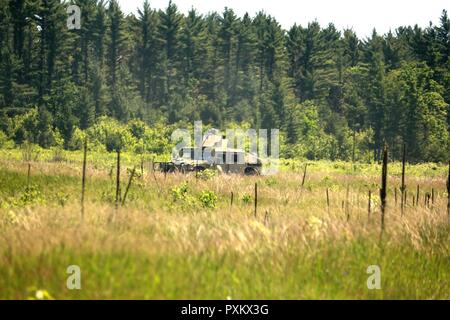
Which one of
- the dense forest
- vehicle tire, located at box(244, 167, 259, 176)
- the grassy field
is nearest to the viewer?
the grassy field

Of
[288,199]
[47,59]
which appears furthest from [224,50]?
[288,199]

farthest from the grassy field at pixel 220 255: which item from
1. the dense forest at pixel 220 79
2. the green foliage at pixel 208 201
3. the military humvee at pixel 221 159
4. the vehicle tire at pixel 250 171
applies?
the dense forest at pixel 220 79

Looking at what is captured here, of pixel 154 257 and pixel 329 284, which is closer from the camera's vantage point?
pixel 154 257

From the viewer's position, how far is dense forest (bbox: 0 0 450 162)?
48656mm

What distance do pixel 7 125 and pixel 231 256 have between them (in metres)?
39.4

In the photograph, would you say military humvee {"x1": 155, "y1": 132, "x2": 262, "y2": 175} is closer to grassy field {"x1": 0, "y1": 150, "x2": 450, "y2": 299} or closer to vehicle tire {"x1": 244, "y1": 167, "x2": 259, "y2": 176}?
vehicle tire {"x1": 244, "y1": 167, "x2": 259, "y2": 176}

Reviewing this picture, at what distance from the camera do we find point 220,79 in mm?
69375

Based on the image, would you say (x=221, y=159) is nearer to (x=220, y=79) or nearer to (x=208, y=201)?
(x=208, y=201)

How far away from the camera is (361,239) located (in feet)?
24.2

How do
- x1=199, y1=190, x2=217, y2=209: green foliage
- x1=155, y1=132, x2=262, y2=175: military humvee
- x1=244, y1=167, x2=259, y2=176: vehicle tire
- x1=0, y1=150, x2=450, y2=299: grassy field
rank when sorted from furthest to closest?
x1=244, y1=167, x2=259, y2=176: vehicle tire, x1=155, y1=132, x2=262, y2=175: military humvee, x1=199, y1=190, x2=217, y2=209: green foliage, x1=0, y1=150, x2=450, y2=299: grassy field

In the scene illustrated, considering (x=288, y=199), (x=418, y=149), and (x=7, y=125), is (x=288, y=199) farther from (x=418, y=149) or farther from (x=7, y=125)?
(x=418, y=149)

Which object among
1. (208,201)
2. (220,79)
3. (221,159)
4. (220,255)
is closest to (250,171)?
(221,159)

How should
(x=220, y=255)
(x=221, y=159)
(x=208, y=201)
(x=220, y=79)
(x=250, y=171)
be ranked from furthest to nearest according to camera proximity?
(x=220, y=79), (x=250, y=171), (x=221, y=159), (x=208, y=201), (x=220, y=255)

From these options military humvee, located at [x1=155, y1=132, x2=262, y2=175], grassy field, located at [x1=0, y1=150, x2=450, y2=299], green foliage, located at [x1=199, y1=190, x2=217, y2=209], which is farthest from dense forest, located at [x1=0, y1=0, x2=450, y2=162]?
grassy field, located at [x1=0, y1=150, x2=450, y2=299]
